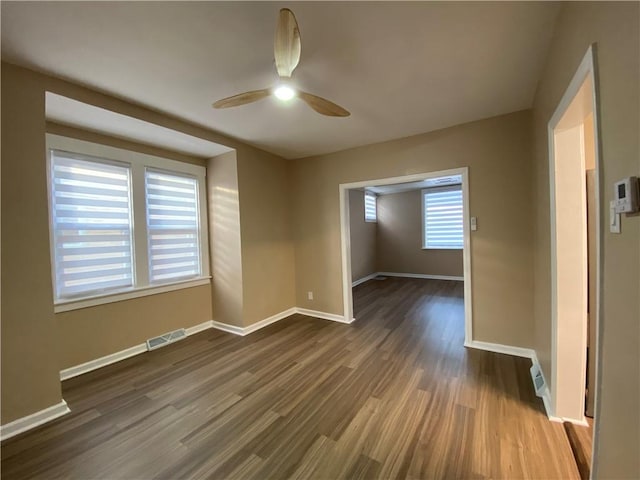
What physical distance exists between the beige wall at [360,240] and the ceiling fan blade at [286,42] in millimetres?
4677

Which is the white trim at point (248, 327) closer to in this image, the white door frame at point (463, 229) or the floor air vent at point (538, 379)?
the white door frame at point (463, 229)

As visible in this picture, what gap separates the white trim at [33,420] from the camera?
5.72 feet

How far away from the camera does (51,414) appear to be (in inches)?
75.5

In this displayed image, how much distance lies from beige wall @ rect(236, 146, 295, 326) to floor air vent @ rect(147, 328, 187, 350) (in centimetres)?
82

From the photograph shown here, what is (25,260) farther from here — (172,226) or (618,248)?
(618,248)

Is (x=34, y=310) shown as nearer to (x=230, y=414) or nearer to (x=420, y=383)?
(x=230, y=414)

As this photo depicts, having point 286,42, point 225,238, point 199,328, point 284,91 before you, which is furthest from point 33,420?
point 286,42

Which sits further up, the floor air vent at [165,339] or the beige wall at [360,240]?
the beige wall at [360,240]

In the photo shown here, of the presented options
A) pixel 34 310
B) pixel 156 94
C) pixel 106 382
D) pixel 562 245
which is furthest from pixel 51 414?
pixel 562 245

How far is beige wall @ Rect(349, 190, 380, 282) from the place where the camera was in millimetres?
6277

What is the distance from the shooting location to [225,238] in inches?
140

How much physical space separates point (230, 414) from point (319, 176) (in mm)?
3125

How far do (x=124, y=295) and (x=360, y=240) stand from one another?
4.99 metres

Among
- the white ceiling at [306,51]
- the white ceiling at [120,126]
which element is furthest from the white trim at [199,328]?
the white ceiling at [306,51]
